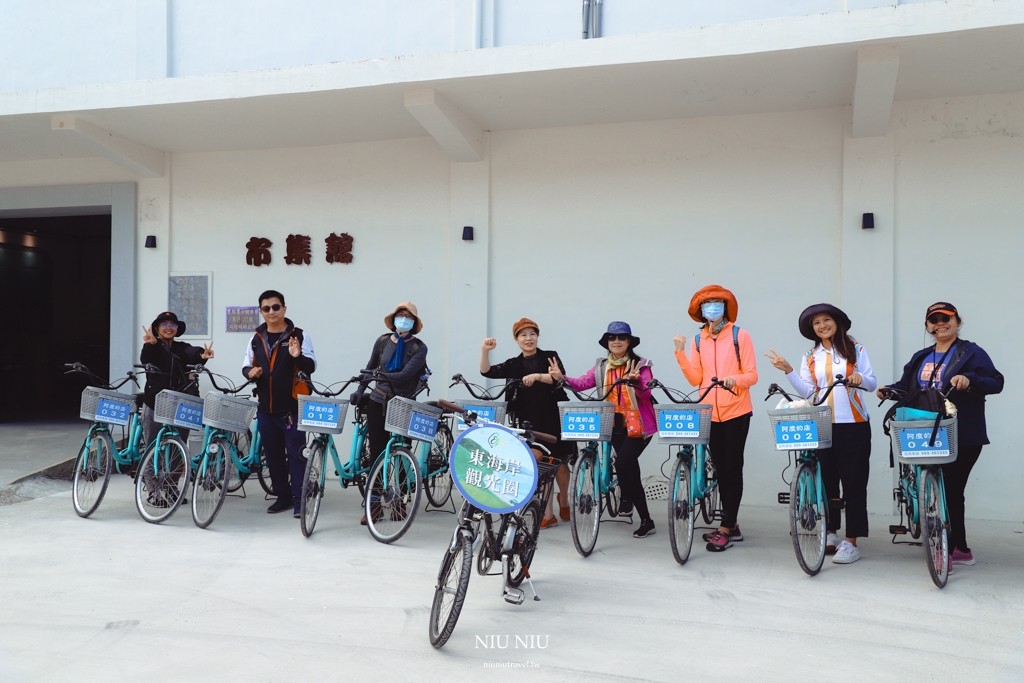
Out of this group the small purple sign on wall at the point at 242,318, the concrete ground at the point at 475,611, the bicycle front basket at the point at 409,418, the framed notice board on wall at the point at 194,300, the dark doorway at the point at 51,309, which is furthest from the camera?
the dark doorway at the point at 51,309

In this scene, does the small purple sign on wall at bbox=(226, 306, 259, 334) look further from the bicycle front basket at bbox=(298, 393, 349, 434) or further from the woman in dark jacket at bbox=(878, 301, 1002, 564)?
the woman in dark jacket at bbox=(878, 301, 1002, 564)

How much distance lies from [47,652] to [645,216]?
19.1 ft

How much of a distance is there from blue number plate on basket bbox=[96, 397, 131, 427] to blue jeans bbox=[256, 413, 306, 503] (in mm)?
1017

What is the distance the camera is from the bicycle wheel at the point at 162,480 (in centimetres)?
611

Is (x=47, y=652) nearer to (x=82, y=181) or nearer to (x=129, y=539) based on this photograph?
(x=129, y=539)

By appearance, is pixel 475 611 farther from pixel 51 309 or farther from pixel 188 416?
pixel 51 309

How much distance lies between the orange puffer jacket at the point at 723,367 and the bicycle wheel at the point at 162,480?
3.84m

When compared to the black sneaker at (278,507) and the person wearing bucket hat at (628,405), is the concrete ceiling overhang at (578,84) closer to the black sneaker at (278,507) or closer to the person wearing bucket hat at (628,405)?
the person wearing bucket hat at (628,405)

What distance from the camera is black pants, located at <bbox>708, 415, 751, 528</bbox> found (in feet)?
18.0

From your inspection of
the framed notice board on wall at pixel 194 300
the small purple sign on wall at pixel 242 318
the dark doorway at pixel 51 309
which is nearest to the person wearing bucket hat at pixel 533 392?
the small purple sign on wall at pixel 242 318

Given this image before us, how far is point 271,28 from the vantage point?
26.0ft

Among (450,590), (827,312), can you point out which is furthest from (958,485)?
(450,590)

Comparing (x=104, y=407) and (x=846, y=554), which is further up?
(x=104, y=407)

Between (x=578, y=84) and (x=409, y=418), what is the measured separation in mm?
3200
